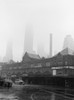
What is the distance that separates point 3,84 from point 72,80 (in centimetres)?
2159

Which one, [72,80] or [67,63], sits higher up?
[67,63]

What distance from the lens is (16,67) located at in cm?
11300

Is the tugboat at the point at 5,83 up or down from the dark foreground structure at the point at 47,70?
down

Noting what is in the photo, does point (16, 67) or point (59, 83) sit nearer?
point (59, 83)


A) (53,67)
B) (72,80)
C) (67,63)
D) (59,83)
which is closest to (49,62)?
(53,67)

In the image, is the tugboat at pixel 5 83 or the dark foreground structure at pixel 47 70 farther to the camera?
the dark foreground structure at pixel 47 70

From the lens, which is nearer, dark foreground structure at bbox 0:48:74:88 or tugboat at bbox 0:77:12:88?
tugboat at bbox 0:77:12:88

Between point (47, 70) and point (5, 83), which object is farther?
point (47, 70)

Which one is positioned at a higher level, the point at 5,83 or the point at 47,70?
the point at 47,70

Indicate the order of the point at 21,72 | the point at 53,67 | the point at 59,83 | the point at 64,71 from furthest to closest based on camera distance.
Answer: the point at 21,72
the point at 53,67
the point at 64,71
the point at 59,83

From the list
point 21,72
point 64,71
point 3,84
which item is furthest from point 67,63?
point 3,84

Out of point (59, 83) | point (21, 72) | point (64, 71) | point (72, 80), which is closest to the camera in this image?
point (72, 80)

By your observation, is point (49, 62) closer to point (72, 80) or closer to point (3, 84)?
point (72, 80)

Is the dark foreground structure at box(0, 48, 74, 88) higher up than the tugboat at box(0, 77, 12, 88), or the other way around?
the dark foreground structure at box(0, 48, 74, 88)
